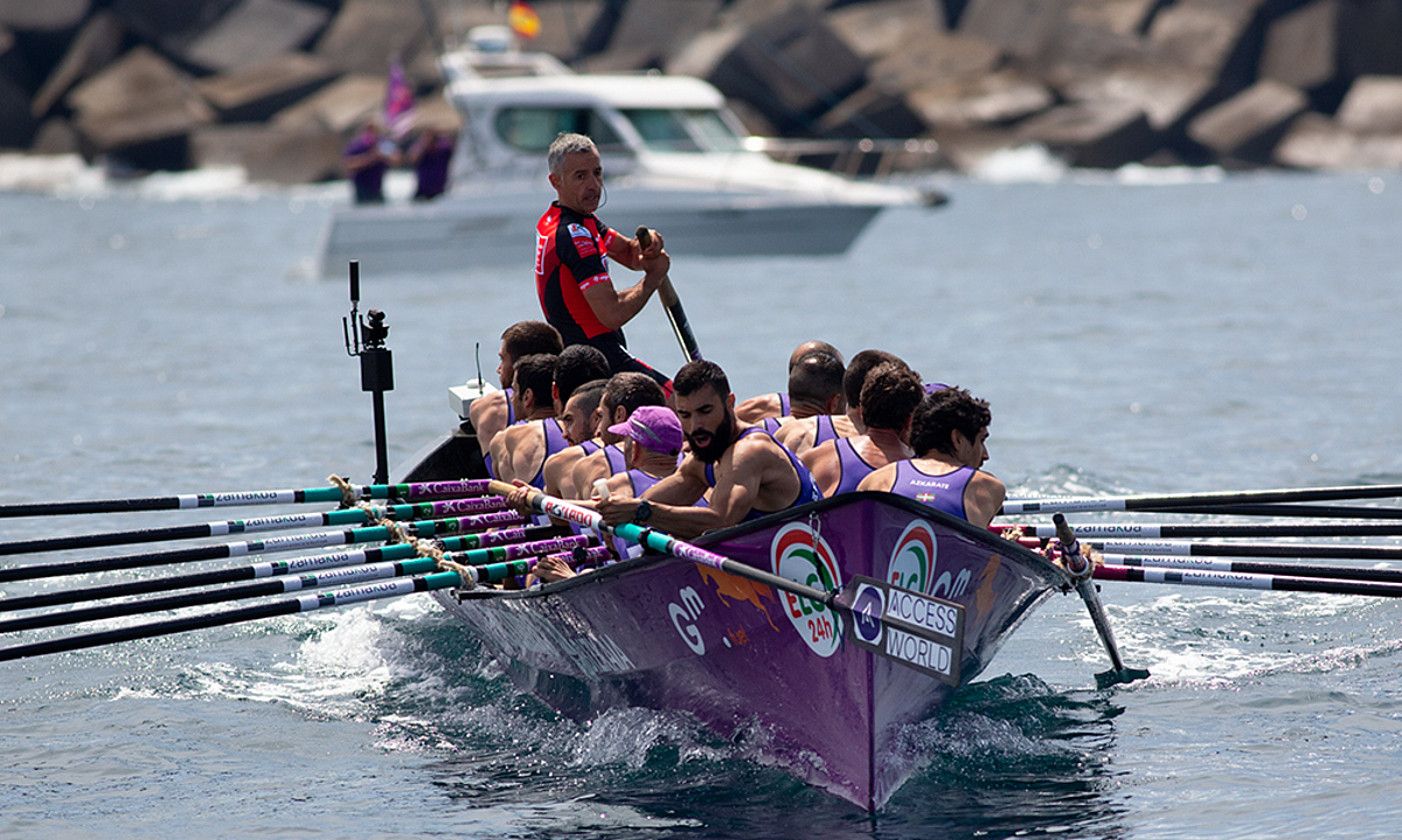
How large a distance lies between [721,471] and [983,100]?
182ft

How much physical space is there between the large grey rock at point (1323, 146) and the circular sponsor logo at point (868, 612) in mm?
57682

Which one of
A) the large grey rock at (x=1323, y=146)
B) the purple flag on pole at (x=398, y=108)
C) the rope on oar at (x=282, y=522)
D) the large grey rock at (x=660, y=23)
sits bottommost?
the rope on oar at (x=282, y=522)

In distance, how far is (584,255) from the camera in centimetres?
1035

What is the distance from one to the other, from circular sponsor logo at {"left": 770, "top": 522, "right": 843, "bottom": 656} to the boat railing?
797 inches

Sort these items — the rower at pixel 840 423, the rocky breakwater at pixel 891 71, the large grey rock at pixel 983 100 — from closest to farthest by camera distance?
the rower at pixel 840 423 → the rocky breakwater at pixel 891 71 → the large grey rock at pixel 983 100

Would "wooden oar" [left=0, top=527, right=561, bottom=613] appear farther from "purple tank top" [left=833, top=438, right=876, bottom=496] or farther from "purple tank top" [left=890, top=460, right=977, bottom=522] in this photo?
"purple tank top" [left=890, top=460, right=977, bottom=522]

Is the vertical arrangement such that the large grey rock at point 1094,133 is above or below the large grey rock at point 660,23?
below

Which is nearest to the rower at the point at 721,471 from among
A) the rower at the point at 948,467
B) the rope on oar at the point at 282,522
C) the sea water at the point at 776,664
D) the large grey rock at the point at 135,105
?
the rower at the point at 948,467

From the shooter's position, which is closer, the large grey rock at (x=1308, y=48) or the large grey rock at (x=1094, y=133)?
the large grey rock at (x=1094, y=133)

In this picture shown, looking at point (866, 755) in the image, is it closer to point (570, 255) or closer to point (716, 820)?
point (716, 820)

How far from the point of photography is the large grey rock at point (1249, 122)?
199ft

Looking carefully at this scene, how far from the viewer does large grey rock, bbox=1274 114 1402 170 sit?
61.9 m

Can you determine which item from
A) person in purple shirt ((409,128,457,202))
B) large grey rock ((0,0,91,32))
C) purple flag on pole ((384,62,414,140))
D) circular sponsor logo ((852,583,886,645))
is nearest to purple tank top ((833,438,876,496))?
circular sponsor logo ((852,583,886,645))

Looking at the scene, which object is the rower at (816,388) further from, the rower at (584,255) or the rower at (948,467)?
the rower at (948,467)
